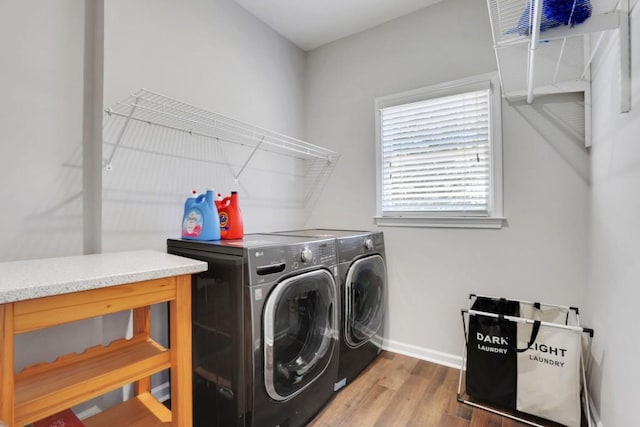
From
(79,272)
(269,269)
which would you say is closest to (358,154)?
(269,269)

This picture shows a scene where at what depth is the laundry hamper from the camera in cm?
149

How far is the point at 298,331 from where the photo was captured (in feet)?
5.18

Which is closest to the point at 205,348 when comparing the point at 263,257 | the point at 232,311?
the point at 232,311

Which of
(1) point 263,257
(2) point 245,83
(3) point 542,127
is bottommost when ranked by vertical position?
(1) point 263,257

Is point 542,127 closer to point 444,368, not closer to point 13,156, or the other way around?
point 444,368

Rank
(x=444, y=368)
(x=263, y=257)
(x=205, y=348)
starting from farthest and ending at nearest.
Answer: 1. (x=444, y=368)
2. (x=205, y=348)
3. (x=263, y=257)

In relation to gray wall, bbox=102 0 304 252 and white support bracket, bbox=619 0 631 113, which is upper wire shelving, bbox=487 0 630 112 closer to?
white support bracket, bbox=619 0 631 113

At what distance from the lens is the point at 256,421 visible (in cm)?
127

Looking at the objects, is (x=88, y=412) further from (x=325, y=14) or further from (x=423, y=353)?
(x=325, y=14)

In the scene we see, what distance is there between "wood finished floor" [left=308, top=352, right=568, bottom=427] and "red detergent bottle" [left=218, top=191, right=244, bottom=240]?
1.08m

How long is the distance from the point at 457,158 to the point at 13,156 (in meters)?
2.42

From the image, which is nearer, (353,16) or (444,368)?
(444,368)

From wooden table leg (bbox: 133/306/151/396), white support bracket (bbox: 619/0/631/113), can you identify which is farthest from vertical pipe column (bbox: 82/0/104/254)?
white support bracket (bbox: 619/0/631/113)

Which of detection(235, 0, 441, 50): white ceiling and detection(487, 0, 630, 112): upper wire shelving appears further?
detection(235, 0, 441, 50): white ceiling
